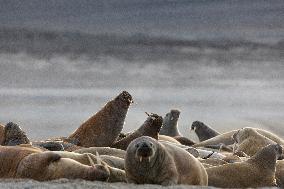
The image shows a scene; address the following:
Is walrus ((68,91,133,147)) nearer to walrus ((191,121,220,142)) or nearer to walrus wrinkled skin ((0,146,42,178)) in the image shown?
walrus wrinkled skin ((0,146,42,178))

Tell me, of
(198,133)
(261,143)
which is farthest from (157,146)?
(198,133)

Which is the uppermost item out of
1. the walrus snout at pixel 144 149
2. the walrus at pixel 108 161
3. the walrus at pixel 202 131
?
the walrus snout at pixel 144 149

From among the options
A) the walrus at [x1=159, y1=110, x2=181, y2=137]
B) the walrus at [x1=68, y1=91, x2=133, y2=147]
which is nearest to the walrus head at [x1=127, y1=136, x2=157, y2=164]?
the walrus at [x1=68, y1=91, x2=133, y2=147]

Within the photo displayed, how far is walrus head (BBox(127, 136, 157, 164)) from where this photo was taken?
37.4ft

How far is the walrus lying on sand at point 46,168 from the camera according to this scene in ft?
37.2

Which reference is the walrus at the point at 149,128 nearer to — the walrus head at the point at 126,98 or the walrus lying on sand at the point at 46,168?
the walrus head at the point at 126,98

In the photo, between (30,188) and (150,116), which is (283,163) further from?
(30,188)

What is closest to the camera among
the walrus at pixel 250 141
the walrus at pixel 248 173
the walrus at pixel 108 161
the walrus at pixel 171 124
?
the walrus at pixel 108 161

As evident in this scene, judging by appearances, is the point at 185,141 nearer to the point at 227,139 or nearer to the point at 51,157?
the point at 227,139

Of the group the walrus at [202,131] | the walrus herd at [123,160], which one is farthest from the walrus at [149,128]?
the walrus at [202,131]

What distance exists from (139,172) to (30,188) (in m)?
2.21

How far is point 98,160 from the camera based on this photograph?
40.5 ft

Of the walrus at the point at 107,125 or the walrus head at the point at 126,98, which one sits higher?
the walrus head at the point at 126,98

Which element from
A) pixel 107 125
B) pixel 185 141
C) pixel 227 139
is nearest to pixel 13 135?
pixel 107 125
